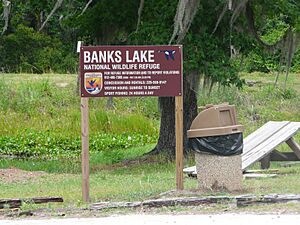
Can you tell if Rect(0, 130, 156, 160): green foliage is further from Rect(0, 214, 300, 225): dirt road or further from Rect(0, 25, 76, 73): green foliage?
Rect(0, 214, 300, 225): dirt road

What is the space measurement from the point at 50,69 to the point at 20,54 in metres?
1.62

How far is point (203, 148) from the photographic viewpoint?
35.0 feet

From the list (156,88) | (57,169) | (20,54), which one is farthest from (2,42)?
(156,88)

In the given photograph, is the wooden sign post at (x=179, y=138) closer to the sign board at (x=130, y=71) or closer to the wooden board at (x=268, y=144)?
the sign board at (x=130, y=71)

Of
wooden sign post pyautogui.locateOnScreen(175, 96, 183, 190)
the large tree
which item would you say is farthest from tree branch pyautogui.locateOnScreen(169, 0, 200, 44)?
wooden sign post pyautogui.locateOnScreen(175, 96, 183, 190)

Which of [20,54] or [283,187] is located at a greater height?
[20,54]

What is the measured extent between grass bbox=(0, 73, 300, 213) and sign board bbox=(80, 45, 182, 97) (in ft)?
6.10

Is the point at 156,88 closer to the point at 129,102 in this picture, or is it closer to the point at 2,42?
the point at 129,102

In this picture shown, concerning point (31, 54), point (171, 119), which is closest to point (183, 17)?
point (171, 119)

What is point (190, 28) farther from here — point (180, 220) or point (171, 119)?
point (180, 220)

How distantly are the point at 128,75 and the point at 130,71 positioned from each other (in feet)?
0.19

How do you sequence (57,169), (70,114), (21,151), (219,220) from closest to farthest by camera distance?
1. (219,220)
2. (57,169)
3. (21,151)
4. (70,114)

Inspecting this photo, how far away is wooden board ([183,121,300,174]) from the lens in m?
13.3

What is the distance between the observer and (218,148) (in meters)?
10.6
